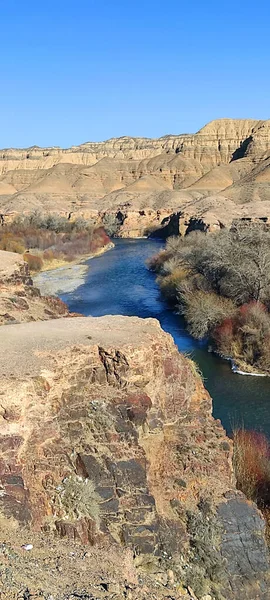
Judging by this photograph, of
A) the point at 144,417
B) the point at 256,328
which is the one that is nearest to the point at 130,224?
the point at 256,328

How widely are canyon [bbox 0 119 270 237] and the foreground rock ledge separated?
55.3 meters

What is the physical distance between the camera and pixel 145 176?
5069 inches

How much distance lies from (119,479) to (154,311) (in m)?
25.7

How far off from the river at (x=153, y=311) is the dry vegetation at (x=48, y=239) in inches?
103

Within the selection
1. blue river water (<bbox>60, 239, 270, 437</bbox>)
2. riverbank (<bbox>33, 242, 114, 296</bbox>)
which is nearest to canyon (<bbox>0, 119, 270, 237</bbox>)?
blue river water (<bbox>60, 239, 270, 437</bbox>)

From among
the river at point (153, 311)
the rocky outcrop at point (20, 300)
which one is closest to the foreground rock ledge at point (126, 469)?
the rocky outcrop at point (20, 300)

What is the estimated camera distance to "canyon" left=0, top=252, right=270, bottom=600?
7.84 metres

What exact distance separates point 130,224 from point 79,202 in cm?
2695

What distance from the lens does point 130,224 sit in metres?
86.9

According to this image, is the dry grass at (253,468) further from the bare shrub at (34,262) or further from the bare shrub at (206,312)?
the bare shrub at (34,262)

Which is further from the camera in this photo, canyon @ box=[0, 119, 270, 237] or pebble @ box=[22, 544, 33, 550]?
canyon @ box=[0, 119, 270, 237]

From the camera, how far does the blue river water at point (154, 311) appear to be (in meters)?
19.6

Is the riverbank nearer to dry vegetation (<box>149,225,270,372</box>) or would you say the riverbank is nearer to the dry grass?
dry vegetation (<box>149,225,270,372</box>)

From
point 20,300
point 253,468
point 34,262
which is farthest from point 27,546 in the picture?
point 34,262
